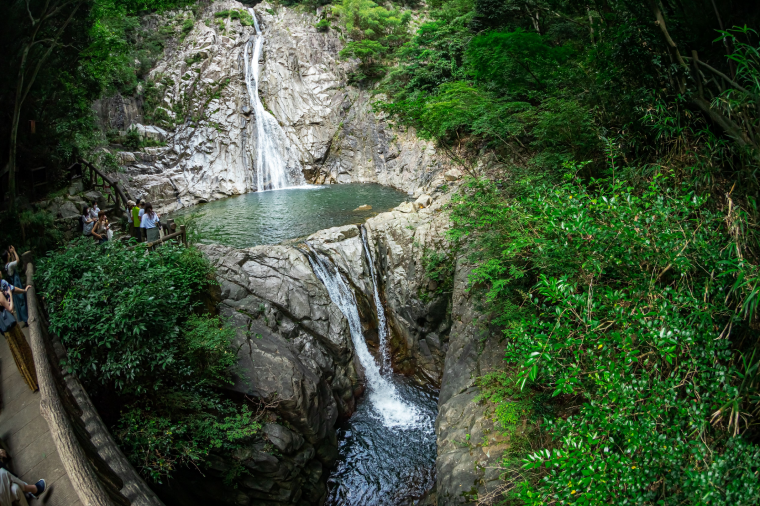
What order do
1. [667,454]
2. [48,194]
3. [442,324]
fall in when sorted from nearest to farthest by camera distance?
1. [667,454]
2. [442,324]
3. [48,194]

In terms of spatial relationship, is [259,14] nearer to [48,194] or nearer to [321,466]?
[48,194]

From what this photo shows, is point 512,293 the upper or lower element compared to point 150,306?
lower

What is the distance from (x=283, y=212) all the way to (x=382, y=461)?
42.3 ft

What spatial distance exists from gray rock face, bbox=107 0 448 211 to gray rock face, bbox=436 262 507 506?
14453mm

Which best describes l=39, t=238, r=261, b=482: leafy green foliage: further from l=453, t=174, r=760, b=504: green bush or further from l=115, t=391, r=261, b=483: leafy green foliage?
l=453, t=174, r=760, b=504: green bush

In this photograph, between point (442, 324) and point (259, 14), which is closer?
point (442, 324)

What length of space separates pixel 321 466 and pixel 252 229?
10399mm

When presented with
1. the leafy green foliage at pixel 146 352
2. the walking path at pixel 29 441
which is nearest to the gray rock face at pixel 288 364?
the leafy green foliage at pixel 146 352

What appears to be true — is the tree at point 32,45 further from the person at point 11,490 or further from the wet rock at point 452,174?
the wet rock at point 452,174

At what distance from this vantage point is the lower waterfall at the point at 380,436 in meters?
8.04

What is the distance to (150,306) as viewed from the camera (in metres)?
5.86

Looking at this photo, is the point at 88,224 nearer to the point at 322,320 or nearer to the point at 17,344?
the point at 17,344

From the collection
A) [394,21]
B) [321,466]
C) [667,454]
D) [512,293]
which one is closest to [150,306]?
[321,466]

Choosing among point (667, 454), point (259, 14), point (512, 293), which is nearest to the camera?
point (667, 454)
